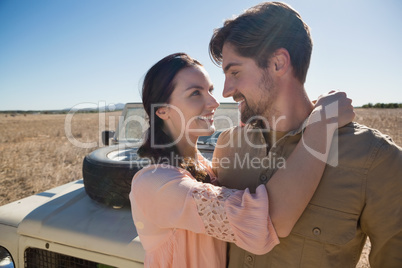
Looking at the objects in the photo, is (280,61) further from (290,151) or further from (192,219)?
(192,219)

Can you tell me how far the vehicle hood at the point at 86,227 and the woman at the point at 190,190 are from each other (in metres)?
0.33

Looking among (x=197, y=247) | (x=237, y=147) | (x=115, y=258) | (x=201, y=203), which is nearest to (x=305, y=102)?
(x=237, y=147)

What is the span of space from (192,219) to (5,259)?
1747 mm

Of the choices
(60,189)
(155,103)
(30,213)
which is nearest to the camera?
(155,103)

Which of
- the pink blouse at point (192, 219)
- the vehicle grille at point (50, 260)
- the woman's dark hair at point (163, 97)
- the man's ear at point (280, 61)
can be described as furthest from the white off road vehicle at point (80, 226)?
the man's ear at point (280, 61)

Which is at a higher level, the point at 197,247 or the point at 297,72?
the point at 297,72

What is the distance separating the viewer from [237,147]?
1720mm

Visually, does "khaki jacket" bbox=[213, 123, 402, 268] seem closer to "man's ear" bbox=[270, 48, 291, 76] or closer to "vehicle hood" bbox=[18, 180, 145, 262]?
"man's ear" bbox=[270, 48, 291, 76]

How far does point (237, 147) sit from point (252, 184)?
1.02 ft

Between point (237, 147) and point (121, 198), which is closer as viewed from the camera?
point (237, 147)

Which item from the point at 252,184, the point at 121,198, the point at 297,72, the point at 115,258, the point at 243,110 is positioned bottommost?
the point at 115,258

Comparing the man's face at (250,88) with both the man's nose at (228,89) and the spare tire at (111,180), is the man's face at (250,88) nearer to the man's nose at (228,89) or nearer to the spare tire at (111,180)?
the man's nose at (228,89)

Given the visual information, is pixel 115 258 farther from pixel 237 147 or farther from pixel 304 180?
pixel 304 180

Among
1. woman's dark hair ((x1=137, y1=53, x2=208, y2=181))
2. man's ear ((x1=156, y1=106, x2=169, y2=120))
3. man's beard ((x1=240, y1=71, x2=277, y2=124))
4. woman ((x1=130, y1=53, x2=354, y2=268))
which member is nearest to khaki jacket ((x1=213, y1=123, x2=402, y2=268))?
woman ((x1=130, y1=53, x2=354, y2=268))
